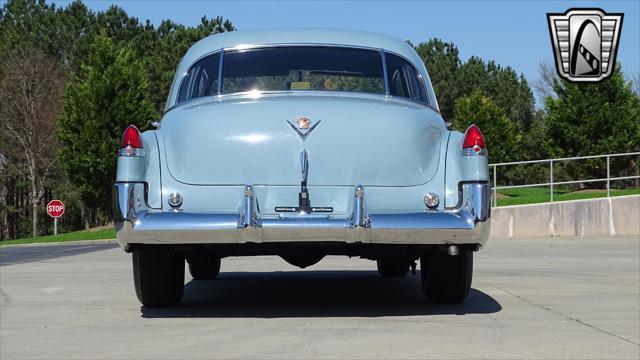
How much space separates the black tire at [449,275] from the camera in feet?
22.8

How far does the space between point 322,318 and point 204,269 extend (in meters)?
3.18

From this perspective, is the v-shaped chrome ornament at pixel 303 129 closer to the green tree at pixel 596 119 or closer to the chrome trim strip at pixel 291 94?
the chrome trim strip at pixel 291 94

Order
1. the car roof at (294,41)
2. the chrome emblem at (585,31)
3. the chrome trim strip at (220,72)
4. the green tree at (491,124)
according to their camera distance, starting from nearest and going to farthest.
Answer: the chrome trim strip at (220,72)
the car roof at (294,41)
the chrome emblem at (585,31)
the green tree at (491,124)

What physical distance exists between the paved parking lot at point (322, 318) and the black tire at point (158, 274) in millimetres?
132

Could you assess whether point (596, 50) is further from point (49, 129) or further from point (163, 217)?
point (49, 129)

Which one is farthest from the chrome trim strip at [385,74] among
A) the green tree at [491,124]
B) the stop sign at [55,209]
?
the green tree at [491,124]

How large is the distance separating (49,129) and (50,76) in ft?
10.9

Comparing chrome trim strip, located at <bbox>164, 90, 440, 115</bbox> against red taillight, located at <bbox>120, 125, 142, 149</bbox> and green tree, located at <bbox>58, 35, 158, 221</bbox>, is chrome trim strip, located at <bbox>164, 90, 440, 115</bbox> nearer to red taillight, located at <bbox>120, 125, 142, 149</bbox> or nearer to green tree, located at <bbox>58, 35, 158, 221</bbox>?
red taillight, located at <bbox>120, 125, 142, 149</bbox>

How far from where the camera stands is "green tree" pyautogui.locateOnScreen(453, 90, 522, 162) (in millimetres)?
57094

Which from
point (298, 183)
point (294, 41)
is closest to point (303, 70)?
point (294, 41)

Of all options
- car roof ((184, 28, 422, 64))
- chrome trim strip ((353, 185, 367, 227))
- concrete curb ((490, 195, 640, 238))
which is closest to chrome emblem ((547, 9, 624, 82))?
concrete curb ((490, 195, 640, 238))

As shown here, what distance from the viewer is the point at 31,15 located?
73.5 metres

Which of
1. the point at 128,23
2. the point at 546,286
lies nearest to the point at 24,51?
the point at 128,23

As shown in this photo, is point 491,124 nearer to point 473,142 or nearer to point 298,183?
point 473,142
